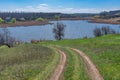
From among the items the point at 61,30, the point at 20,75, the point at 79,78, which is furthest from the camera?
the point at 61,30

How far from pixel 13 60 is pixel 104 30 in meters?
127

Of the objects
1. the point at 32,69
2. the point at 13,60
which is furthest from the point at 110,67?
the point at 13,60

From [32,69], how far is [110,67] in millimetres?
9475

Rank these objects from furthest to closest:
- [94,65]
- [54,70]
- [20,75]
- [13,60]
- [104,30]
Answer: [104,30] → [13,60] → [94,65] → [54,70] → [20,75]

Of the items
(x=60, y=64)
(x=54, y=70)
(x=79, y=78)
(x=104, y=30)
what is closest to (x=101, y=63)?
(x=60, y=64)

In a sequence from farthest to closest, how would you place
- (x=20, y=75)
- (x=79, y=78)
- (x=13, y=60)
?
1. (x=13, y=60)
2. (x=20, y=75)
3. (x=79, y=78)

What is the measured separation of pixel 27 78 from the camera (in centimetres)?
3095

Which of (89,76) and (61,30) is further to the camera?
(61,30)

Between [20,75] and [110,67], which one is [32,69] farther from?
[110,67]

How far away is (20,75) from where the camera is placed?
32531mm

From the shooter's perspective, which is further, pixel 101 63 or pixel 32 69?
pixel 101 63

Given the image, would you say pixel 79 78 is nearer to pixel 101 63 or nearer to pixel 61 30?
pixel 101 63

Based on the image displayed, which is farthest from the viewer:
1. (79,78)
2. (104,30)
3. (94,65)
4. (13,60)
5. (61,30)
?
(104,30)

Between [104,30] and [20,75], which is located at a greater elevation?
[20,75]
